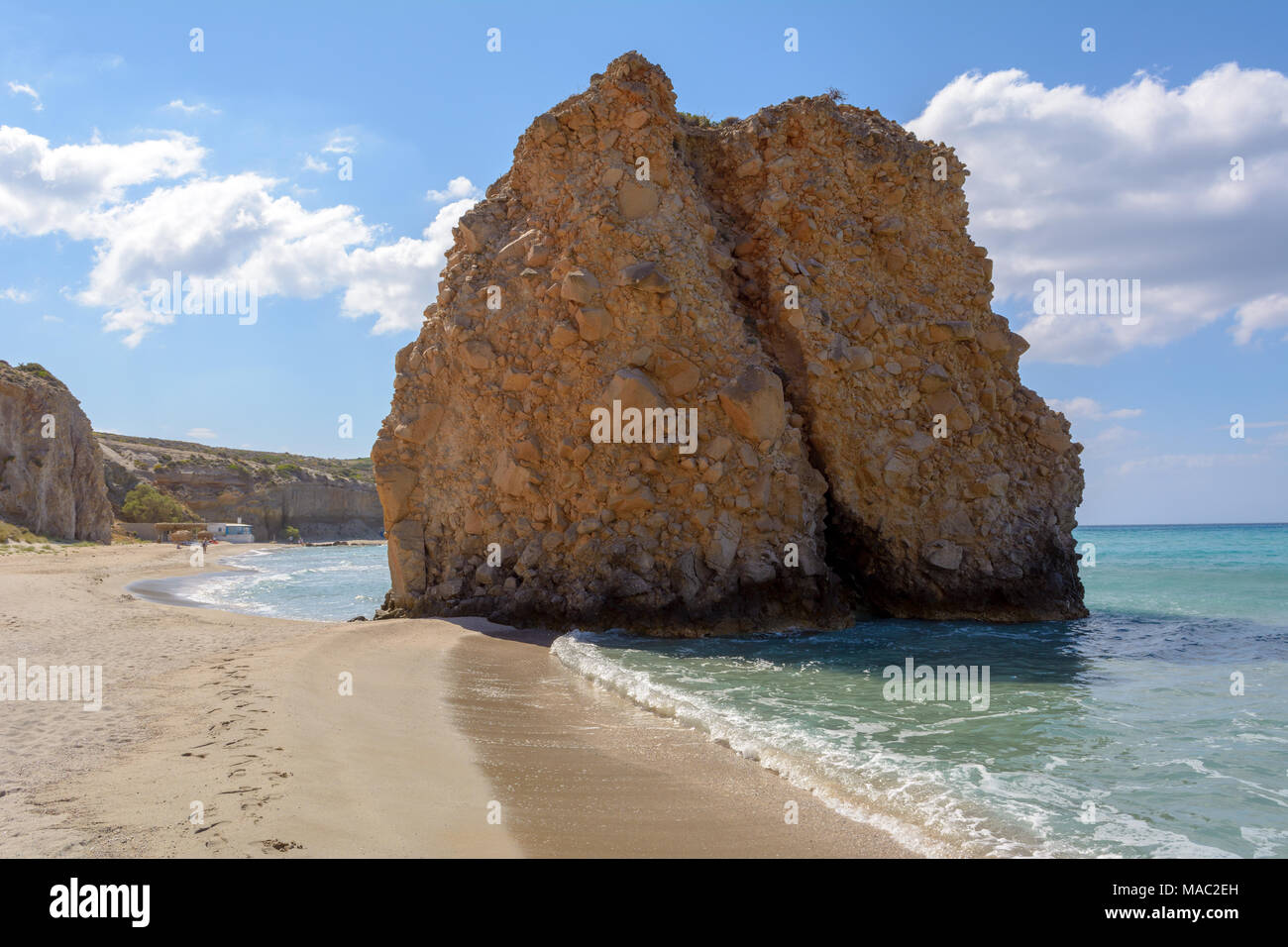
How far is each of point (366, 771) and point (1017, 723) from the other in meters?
5.16

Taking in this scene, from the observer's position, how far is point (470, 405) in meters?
14.0

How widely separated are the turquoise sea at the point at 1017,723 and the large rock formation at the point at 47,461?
36.4 metres

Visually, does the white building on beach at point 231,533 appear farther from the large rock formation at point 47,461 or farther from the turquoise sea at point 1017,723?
the turquoise sea at point 1017,723

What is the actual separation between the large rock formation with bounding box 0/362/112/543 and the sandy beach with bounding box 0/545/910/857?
110 feet

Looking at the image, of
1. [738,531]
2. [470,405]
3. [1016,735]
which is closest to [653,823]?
[1016,735]

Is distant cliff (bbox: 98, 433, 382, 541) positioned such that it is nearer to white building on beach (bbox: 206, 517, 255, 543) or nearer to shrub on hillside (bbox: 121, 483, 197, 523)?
shrub on hillside (bbox: 121, 483, 197, 523)

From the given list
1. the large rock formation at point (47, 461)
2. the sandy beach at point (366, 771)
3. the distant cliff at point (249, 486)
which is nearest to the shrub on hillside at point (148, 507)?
the distant cliff at point (249, 486)

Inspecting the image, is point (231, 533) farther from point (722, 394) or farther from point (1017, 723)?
Result: point (1017, 723)

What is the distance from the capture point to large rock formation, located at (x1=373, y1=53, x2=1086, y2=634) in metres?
12.8

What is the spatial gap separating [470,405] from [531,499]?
220cm

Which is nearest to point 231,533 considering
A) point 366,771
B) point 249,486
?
point 249,486

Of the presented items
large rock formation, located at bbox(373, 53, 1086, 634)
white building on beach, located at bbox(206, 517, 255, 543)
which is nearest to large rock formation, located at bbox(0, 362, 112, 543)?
white building on beach, located at bbox(206, 517, 255, 543)
